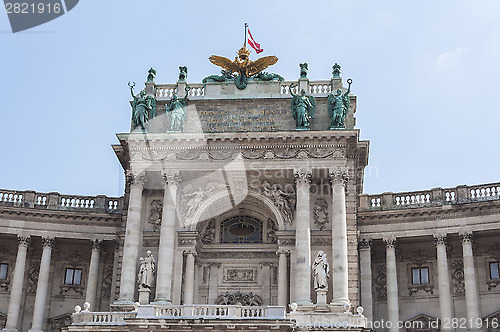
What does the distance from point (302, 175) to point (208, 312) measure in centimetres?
973

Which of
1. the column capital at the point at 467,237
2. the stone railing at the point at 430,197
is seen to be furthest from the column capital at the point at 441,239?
the stone railing at the point at 430,197

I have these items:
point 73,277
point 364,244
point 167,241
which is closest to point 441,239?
point 364,244

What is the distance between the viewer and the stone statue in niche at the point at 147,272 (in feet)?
127

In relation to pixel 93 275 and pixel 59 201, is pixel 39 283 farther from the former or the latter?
pixel 59 201

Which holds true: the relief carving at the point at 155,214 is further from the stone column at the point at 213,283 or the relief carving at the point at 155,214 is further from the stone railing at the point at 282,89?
the stone railing at the point at 282,89

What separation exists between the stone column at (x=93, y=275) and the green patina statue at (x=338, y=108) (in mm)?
16576

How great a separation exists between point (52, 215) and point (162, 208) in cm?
806

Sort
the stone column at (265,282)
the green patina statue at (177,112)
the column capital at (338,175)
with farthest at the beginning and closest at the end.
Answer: the green patina statue at (177,112) → the stone column at (265,282) → the column capital at (338,175)

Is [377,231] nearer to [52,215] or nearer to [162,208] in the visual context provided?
[162,208]

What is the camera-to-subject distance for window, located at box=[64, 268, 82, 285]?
4588cm

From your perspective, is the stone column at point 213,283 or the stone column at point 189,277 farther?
the stone column at point 213,283

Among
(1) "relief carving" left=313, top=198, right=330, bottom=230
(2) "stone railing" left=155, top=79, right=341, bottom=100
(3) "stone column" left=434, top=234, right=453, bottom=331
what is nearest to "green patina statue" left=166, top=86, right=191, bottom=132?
(2) "stone railing" left=155, top=79, right=341, bottom=100

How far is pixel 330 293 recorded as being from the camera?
38375 mm

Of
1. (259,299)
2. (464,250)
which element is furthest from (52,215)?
(464,250)
